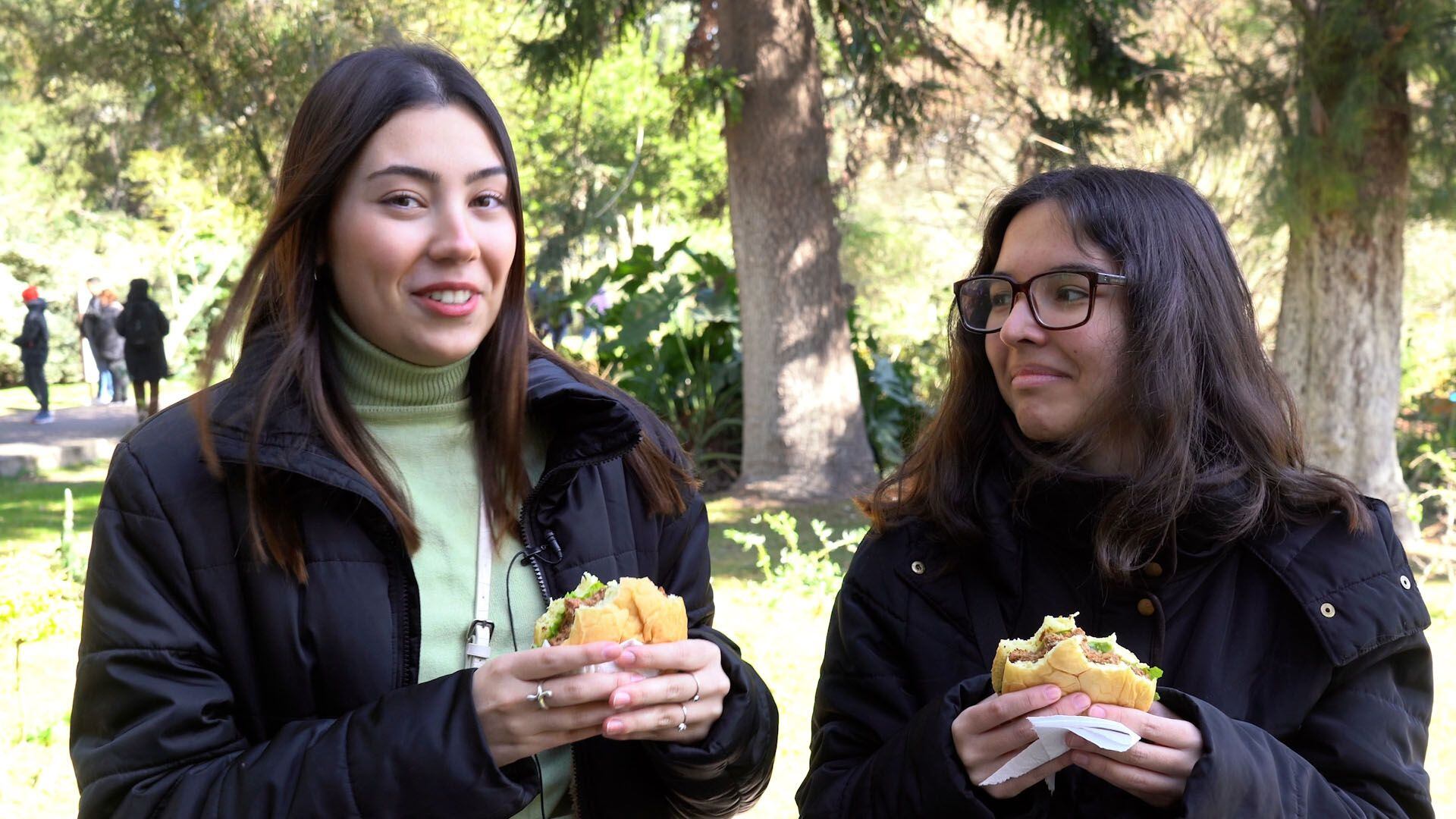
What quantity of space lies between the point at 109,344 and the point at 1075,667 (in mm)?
21342

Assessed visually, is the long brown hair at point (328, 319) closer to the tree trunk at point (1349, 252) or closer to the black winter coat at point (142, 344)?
the tree trunk at point (1349, 252)

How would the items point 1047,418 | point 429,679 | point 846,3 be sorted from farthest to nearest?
point 846,3, point 1047,418, point 429,679

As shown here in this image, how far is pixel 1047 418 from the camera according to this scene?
2045 millimetres

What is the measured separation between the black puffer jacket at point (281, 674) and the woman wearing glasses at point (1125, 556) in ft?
1.00

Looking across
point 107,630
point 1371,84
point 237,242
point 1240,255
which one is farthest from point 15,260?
point 107,630

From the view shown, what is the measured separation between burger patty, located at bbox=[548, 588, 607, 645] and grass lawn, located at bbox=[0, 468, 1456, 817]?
2479 mm

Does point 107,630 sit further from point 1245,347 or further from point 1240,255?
point 1240,255

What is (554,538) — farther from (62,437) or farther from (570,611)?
(62,437)

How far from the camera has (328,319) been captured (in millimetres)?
2016

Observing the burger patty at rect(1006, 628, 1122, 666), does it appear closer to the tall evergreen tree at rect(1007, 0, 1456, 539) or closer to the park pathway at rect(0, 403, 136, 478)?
the tall evergreen tree at rect(1007, 0, 1456, 539)

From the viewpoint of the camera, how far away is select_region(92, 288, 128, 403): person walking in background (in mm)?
20000

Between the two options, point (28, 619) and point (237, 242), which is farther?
point (237, 242)

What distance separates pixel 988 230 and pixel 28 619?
3424mm

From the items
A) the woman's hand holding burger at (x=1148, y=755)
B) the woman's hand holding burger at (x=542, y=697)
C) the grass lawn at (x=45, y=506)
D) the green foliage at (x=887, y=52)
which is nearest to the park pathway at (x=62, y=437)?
the grass lawn at (x=45, y=506)
